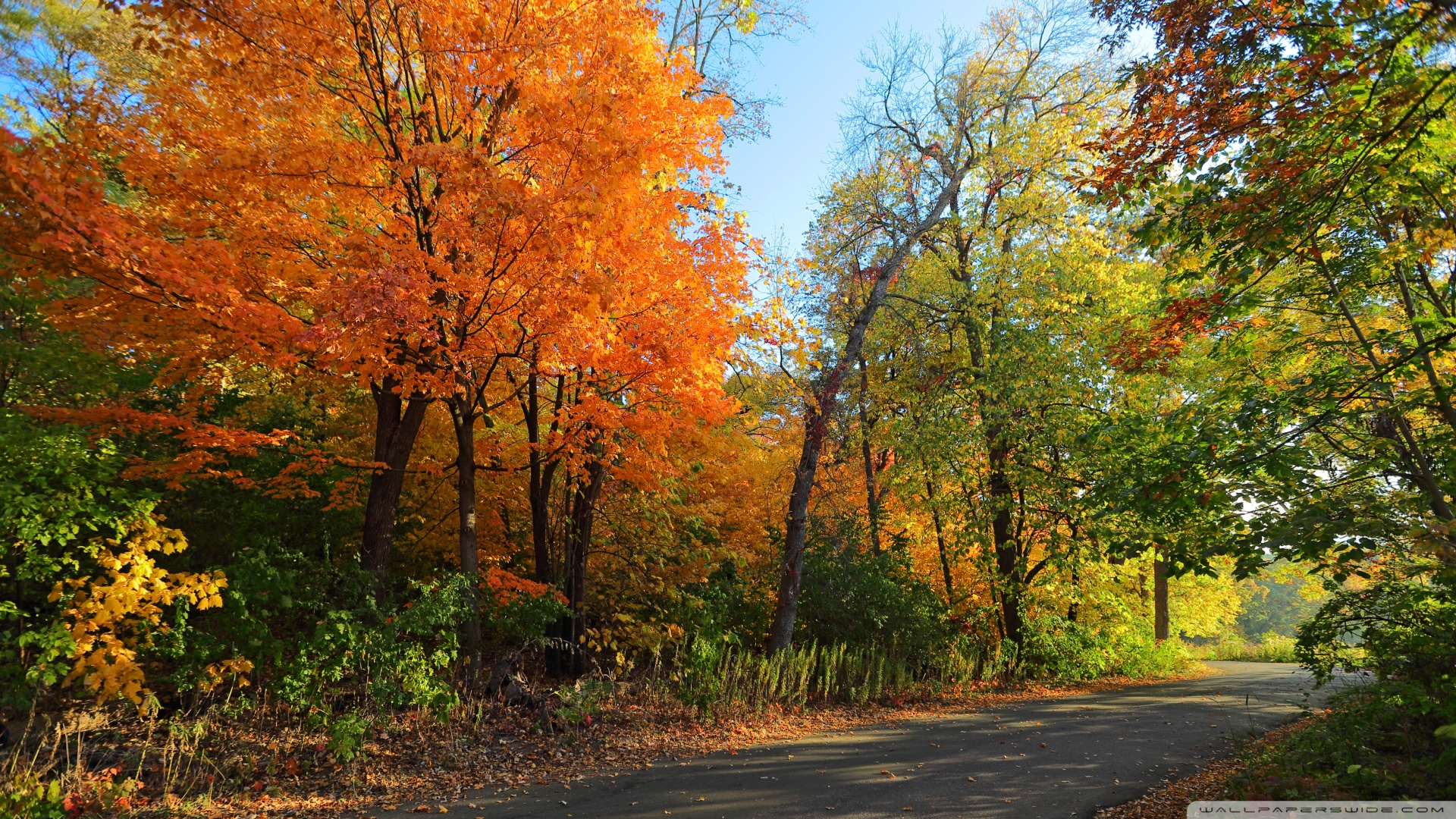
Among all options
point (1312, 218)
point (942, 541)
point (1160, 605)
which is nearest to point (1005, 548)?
point (942, 541)

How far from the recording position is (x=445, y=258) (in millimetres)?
7406

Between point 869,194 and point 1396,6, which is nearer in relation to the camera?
point 1396,6

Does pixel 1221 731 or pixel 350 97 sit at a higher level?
pixel 350 97

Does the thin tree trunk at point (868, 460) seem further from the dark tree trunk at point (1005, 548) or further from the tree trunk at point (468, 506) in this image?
the tree trunk at point (468, 506)

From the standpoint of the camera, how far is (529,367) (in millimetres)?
8758

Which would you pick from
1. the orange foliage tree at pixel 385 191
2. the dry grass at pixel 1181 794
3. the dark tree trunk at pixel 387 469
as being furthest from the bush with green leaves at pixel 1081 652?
the dark tree trunk at pixel 387 469

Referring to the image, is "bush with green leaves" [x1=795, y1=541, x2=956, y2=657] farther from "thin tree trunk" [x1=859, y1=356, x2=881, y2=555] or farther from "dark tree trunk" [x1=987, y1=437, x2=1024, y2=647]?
"dark tree trunk" [x1=987, y1=437, x2=1024, y2=647]

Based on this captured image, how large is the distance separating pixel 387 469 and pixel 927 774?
7.04m

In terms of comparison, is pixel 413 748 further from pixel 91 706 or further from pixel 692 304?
pixel 692 304

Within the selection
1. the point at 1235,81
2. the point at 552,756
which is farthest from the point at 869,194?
the point at 552,756

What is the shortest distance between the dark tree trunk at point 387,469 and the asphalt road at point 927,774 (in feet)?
12.5

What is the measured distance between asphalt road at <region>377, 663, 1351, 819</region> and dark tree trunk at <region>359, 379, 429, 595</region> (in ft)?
12.5

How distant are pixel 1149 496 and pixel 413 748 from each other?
722cm

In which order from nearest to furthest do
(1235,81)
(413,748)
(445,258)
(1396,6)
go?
(1396,6) < (1235,81) < (413,748) < (445,258)
